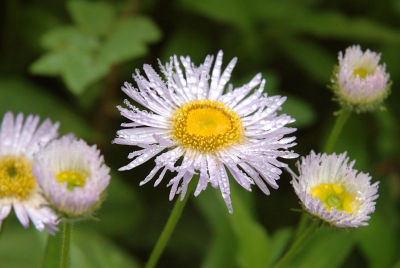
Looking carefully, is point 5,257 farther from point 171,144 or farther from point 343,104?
point 343,104

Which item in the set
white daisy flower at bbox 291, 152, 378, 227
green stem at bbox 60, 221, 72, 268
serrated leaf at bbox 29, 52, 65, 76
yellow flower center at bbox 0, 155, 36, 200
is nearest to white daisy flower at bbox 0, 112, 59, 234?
yellow flower center at bbox 0, 155, 36, 200

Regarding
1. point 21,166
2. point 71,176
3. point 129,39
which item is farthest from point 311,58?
point 71,176

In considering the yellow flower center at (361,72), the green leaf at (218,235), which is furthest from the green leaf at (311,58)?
the yellow flower center at (361,72)

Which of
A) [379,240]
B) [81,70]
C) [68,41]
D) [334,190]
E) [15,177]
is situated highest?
[68,41]

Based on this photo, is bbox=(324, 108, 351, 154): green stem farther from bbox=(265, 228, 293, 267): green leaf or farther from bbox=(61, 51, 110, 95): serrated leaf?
bbox=(61, 51, 110, 95): serrated leaf

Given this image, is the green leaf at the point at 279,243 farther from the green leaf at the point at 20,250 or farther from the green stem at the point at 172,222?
the green leaf at the point at 20,250

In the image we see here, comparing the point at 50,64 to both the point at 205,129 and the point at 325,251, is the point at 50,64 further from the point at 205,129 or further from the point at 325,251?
the point at 325,251
